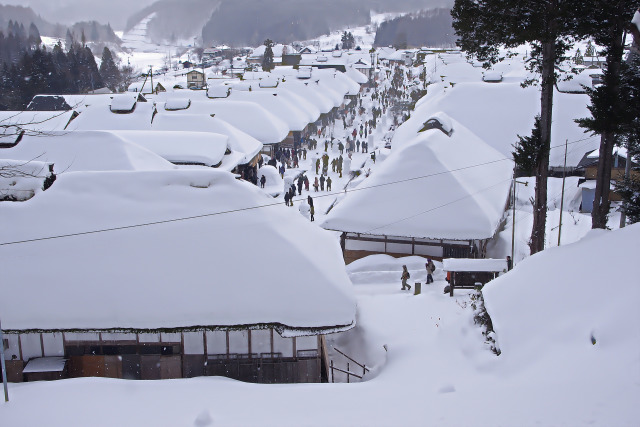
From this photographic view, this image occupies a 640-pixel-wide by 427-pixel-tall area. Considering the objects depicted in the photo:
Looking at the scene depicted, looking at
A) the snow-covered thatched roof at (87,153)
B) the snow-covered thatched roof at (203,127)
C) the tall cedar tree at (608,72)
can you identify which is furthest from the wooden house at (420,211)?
the snow-covered thatched roof at (203,127)

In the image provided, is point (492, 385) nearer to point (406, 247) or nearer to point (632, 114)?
point (632, 114)

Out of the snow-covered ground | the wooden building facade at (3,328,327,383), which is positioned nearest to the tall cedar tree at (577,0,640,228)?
the snow-covered ground

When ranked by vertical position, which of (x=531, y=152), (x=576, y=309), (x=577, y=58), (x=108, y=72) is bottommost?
(x=576, y=309)

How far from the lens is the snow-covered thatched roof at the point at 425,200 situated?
15.6 meters

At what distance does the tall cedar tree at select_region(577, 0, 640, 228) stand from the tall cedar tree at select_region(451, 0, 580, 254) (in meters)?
0.40

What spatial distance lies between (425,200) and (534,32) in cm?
601

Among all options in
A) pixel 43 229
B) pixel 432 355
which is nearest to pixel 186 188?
pixel 43 229

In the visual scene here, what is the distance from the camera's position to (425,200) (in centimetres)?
1634

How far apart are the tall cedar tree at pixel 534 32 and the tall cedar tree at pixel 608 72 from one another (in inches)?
15.7

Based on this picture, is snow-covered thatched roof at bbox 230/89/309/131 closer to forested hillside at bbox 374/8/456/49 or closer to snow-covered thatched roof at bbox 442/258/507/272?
snow-covered thatched roof at bbox 442/258/507/272

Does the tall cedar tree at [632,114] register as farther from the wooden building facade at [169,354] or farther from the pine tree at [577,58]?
the pine tree at [577,58]

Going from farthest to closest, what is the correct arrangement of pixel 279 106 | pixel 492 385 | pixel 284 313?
pixel 279 106
pixel 284 313
pixel 492 385

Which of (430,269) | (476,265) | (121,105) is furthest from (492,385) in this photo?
(121,105)

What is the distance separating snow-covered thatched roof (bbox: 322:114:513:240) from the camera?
15602 millimetres
